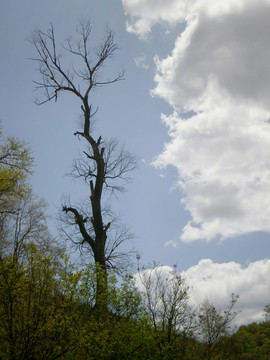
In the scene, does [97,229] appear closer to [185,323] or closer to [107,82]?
[185,323]

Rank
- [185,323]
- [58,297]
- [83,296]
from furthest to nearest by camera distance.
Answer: [185,323] < [83,296] < [58,297]

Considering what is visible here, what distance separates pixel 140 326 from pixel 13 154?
1118 cm

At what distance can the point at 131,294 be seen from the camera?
32.8 ft

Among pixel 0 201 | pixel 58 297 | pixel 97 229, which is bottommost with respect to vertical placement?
pixel 58 297

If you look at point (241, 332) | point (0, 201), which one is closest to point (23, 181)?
point (0, 201)

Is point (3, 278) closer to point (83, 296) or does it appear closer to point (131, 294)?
point (83, 296)

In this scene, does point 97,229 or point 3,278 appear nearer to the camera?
point 3,278

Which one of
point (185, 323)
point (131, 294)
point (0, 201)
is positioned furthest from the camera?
point (0, 201)

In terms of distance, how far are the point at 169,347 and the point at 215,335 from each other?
7.85 feet

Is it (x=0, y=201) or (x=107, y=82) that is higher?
(x=107, y=82)

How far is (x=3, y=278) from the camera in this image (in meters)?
7.29

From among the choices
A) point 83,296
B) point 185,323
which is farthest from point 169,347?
point 83,296

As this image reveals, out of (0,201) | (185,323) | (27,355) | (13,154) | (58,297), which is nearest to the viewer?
(27,355)

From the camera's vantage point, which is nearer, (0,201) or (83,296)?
(83,296)
